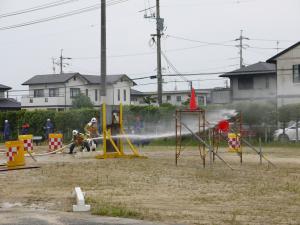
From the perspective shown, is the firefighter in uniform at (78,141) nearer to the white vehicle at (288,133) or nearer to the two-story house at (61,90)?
the white vehicle at (288,133)

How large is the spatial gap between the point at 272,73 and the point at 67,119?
1694cm

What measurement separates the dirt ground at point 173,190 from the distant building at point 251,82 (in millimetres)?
26460

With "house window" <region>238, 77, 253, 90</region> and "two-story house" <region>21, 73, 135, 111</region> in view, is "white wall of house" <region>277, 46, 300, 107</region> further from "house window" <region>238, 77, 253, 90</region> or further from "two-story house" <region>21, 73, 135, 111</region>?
"two-story house" <region>21, 73, 135, 111</region>

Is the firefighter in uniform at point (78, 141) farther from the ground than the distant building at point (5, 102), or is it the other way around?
the distant building at point (5, 102)

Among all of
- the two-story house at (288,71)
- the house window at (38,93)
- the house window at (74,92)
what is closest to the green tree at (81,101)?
the house window at (74,92)

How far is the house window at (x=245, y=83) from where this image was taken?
45969mm

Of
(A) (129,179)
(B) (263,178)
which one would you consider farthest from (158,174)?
(B) (263,178)

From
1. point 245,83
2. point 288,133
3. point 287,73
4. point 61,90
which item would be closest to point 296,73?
point 287,73

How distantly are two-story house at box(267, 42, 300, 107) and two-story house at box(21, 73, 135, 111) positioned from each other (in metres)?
26.0

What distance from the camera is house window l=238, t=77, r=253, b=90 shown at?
46.0 m

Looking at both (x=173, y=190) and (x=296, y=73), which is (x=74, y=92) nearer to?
(x=296, y=73)

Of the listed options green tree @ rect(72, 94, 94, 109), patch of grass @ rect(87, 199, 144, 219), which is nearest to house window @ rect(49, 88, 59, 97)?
green tree @ rect(72, 94, 94, 109)

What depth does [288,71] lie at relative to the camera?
129 ft

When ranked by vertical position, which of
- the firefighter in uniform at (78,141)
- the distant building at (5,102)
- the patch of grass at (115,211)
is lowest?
the patch of grass at (115,211)
